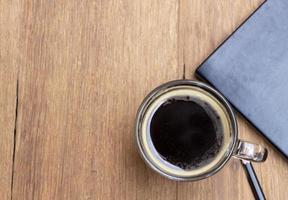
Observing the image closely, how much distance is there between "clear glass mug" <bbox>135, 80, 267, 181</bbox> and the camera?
0.61 meters

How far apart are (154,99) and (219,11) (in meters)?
0.13

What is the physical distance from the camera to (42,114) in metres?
0.64

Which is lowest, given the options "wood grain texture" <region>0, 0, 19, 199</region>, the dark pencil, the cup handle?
the dark pencil

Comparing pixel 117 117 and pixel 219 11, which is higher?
pixel 219 11

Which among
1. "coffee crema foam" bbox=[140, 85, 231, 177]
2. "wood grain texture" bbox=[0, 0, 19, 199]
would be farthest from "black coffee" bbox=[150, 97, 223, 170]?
"wood grain texture" bbox=[0, 0, 19, 199]

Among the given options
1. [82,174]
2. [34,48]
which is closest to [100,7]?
[34,48]

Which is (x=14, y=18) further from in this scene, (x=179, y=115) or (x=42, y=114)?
(x=179, y=115)

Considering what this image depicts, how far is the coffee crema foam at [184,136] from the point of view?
62 centimetres

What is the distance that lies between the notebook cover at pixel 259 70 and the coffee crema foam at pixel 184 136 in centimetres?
2

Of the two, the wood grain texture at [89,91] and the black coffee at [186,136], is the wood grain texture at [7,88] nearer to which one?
the wood grain texture at [89,91]

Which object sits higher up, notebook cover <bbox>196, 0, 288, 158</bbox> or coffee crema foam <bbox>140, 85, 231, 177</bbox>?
notebook cover <bbox>196, 0, 288, 158</bbox>

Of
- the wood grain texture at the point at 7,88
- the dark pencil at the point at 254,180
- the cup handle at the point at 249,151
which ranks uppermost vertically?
the wood grain texture at the point at 7,88

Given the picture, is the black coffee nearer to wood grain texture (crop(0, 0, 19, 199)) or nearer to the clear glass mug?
the clear glass mug

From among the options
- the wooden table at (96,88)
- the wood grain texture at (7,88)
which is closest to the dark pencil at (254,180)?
the wooden table at (96,88)
